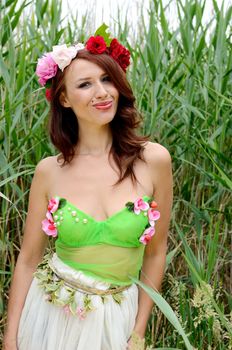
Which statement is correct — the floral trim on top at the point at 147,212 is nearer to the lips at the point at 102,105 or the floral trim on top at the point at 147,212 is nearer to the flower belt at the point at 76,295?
the flower belt at the point at 76,295

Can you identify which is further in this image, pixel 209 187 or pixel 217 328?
pixel 209 187

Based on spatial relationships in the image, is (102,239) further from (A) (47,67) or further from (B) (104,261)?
(A) (47,67)

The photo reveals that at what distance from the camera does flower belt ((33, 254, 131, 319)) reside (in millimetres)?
1744

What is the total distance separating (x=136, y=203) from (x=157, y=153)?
16cm

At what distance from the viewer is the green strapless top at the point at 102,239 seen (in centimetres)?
175

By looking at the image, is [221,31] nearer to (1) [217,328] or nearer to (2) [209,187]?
(2) [209,187]

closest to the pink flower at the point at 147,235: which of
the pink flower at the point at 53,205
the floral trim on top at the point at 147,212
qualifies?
the floral trim on top at the point at 147,212

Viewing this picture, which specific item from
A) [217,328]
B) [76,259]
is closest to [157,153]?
[76,259]

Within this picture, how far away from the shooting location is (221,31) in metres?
2.69

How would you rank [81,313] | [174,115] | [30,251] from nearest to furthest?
[81,313] < [30,251] < [174,115]

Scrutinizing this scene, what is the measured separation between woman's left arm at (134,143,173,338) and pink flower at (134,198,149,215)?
99 millimetres

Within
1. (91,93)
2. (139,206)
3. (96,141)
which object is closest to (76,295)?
(139,206)

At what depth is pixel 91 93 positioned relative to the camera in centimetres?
178

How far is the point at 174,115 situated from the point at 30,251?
1.08m
